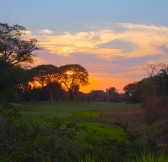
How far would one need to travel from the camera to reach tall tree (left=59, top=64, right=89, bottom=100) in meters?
106

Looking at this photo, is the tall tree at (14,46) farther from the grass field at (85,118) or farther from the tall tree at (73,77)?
the tall tree at (73,77)

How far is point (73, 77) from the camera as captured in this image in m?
106

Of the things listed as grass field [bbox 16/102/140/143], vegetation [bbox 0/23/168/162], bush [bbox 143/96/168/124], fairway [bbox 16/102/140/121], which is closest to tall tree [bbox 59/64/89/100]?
vegetation [bbox 0/23/168/162]

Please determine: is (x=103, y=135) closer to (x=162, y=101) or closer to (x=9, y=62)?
(x=162, y=101)

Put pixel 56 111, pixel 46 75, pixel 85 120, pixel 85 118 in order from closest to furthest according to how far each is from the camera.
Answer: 1. pixel 85 120
2. pixel 85 118
3. pixel 56 111
4. pixel 46 75

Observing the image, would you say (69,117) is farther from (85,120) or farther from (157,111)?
(157,111)

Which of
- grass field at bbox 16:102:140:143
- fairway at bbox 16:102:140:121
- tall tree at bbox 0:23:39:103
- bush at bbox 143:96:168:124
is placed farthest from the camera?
tall tree at bbox 0:23:39:103

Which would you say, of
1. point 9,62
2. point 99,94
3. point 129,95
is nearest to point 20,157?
point 9,62

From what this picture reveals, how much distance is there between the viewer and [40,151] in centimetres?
905

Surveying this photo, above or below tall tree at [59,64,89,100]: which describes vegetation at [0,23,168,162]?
below

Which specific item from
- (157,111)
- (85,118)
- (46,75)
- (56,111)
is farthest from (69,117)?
(46,75)

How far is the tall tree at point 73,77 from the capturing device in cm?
10588

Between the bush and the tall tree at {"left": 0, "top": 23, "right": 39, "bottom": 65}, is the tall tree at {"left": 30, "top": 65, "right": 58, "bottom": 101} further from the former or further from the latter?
the bush

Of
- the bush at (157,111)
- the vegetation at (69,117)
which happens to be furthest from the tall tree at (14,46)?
the bush at (157,111)
